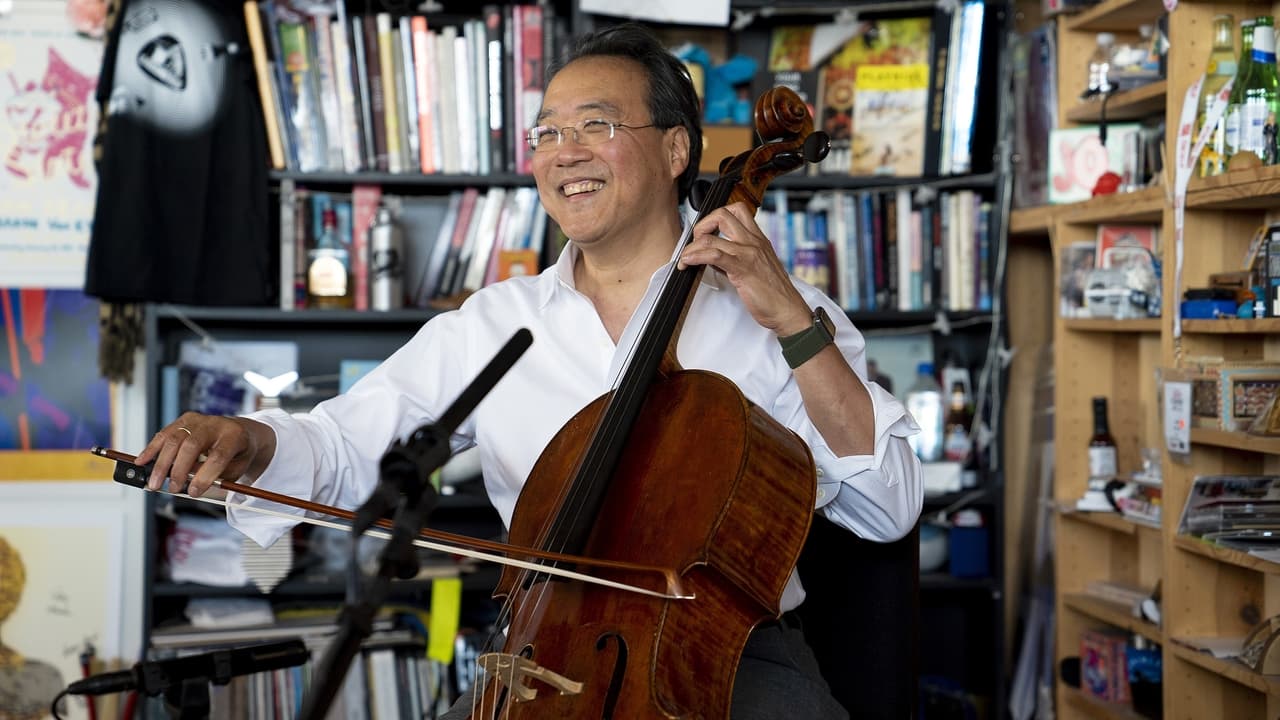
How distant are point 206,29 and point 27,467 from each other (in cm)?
114

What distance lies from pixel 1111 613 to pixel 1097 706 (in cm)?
23

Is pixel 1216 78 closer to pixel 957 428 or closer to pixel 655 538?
pixel 957 428

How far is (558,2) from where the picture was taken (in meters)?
2.89

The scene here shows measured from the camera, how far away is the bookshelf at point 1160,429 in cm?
218

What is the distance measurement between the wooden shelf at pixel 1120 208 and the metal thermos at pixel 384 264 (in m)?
1.52

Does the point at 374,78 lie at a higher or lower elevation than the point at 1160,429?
higher

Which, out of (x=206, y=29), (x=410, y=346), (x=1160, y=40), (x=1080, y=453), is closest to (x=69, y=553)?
(x=206, y=29)

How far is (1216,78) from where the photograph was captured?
2.17 metres

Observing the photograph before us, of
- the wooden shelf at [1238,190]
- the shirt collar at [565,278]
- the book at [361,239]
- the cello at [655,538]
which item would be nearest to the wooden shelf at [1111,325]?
the wooden shelf at [1238,190]

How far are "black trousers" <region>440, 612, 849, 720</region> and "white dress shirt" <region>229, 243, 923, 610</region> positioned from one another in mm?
51

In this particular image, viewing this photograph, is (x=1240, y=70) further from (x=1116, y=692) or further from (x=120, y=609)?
(x=120, y=609)

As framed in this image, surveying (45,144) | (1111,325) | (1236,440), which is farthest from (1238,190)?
(45,144)

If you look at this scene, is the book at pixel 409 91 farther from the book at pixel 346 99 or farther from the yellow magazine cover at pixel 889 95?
the yellow magazine cover at pixel 889 95

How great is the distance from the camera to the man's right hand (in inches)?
51.8
